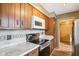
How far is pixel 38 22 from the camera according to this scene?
5.34 feet

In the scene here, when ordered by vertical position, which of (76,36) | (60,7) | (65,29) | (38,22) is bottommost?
(76,36)

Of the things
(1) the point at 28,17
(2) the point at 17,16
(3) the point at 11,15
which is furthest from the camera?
(1) the point at 28,17

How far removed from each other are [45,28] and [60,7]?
0.35 meters

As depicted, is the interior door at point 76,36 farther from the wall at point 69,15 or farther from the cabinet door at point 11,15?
the cabinet door at point 11,15

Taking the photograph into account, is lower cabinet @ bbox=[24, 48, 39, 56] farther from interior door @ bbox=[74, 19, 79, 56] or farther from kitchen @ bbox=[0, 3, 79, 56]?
interior door @ bbox=[74, 19, 79, 56]

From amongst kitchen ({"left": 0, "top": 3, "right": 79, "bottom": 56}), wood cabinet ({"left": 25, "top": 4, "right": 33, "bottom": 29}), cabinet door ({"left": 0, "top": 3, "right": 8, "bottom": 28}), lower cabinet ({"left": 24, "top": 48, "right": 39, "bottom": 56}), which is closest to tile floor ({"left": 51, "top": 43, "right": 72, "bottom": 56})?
kitchen ({"left": 0, "top": 3, "right": 79, "bottom": 56})

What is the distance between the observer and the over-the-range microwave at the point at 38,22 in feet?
5.15

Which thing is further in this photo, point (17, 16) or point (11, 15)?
point (17, 16)

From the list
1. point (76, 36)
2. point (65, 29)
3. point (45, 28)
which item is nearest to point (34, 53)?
point (45, 28)

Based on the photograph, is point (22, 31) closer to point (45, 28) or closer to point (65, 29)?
point (45, 28)

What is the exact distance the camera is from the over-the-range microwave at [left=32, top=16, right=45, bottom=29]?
1568 mm

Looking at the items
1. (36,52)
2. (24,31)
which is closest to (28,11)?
(24,31)

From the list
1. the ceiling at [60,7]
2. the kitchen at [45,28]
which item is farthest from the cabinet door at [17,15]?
the ceiling at [60,7]

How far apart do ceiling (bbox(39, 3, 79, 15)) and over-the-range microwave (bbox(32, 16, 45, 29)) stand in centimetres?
17
